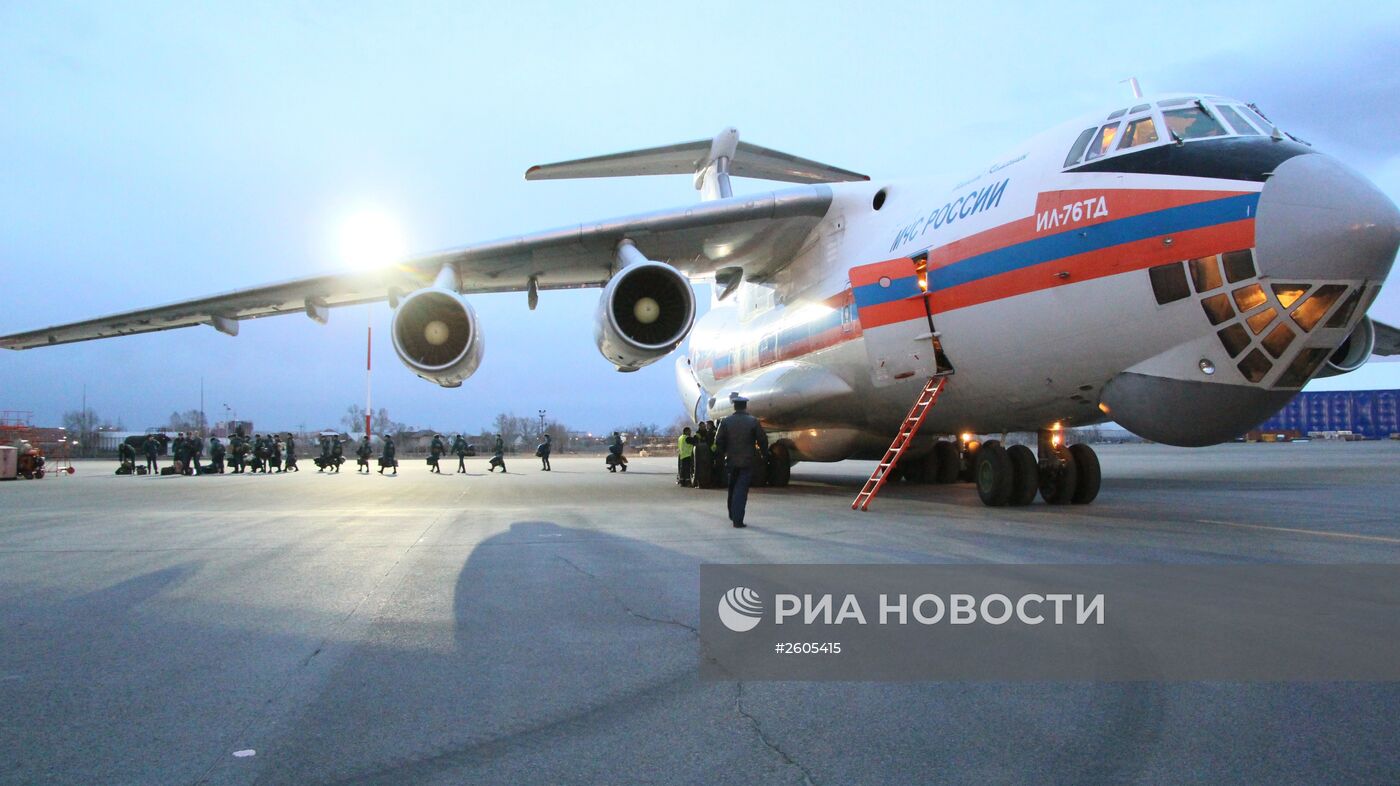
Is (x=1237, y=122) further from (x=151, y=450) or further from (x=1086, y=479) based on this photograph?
(x=151, y=450)

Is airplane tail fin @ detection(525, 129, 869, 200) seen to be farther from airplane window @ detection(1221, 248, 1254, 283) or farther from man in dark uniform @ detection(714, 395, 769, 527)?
airplane window @ detection(1221, 248, 1254, 283)

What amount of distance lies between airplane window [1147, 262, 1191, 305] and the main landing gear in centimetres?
258

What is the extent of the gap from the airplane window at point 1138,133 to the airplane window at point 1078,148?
0.31 metres

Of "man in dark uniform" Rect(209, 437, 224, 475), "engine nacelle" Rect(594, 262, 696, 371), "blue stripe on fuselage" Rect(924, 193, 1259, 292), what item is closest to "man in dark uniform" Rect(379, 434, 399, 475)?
"man in dark uniform" Rect(209, 437, 224, 475)

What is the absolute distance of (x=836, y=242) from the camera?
10719 millimetres

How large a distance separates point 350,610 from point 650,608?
1.35 m

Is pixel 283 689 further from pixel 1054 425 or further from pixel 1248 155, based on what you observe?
pixel 1054 425

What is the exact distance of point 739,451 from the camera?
764 centimetres

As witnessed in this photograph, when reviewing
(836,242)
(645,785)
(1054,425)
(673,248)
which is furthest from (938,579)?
(673,248)

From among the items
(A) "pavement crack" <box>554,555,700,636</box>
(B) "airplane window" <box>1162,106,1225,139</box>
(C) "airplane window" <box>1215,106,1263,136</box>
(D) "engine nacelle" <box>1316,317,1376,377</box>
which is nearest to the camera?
(A) "pavement crack" <box>554,555,700,636</box>

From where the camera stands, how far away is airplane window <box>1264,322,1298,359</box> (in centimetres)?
593

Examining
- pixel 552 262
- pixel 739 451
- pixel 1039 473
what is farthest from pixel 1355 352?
pixel 552 262

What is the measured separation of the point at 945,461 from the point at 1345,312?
24.6 ft

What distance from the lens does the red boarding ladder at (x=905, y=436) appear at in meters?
8.66
